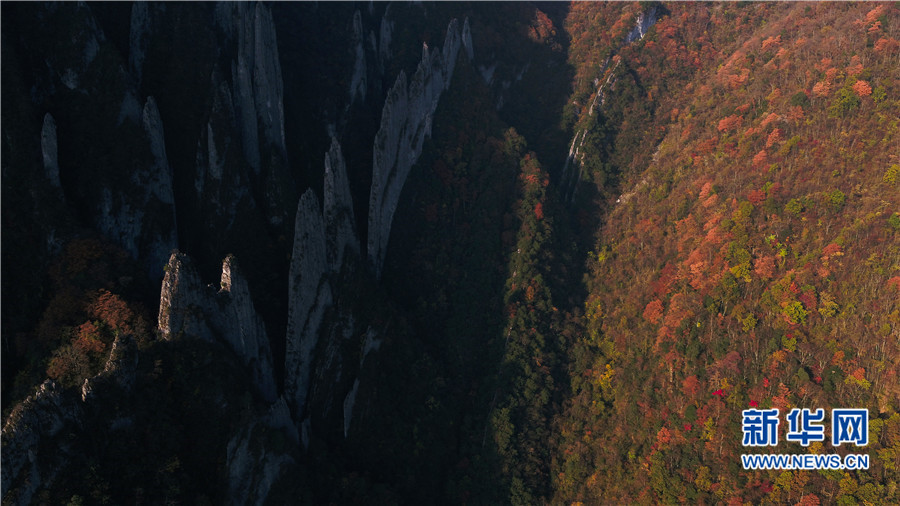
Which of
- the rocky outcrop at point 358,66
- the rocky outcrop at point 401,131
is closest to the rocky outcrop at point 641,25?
the rocky outcrop at point 401,131

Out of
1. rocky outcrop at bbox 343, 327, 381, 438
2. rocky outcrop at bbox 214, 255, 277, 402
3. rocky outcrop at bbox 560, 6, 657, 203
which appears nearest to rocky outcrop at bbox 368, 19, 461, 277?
rocky outcrop at bbox 343, 327, 381, 438

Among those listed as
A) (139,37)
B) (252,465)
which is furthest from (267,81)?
(252,465)

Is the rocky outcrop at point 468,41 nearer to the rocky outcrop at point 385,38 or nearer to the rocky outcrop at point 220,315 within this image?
the rocky outcrop at point 385,38

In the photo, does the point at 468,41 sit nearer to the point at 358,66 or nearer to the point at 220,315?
the point at 358,66

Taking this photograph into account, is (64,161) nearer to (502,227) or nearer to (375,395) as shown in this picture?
(375,395)

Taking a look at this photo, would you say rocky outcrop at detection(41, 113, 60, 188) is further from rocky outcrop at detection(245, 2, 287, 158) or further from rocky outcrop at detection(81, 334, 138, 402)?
rocky outcrop at detection(245, 2, 287, 158)

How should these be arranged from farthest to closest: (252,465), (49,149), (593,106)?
(593,106)
(49,149)
(252,465)

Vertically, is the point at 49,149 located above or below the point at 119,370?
above

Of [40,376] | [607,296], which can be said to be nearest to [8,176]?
[40,376]
